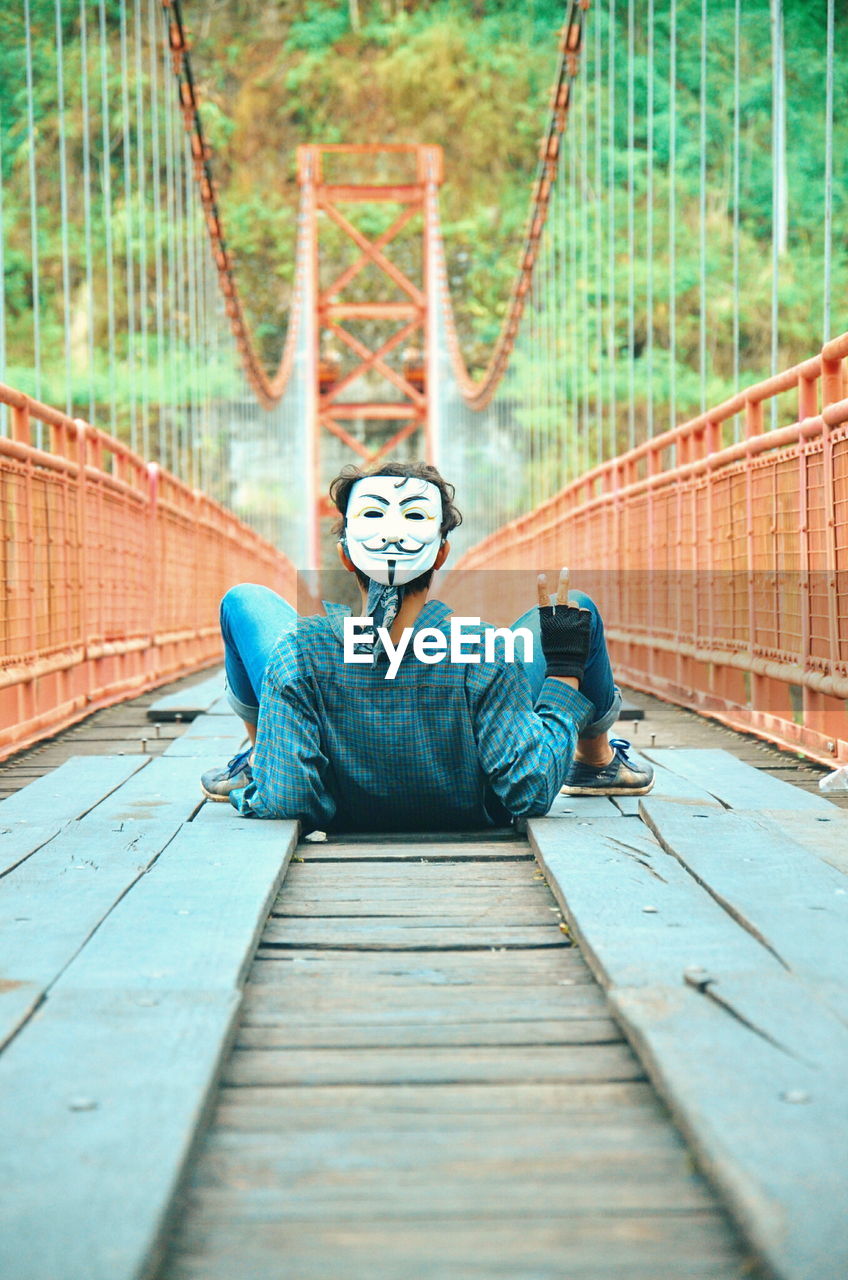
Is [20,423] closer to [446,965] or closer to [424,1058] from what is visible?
[446,965]


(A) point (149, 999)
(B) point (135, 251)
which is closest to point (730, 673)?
(A) point (149, 999)

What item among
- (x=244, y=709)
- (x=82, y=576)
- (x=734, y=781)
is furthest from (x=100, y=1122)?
(x=82, y=576)

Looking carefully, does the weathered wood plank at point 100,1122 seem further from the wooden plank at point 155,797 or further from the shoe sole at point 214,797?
the shoe sole at point 214,797

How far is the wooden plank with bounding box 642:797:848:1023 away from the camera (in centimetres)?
176

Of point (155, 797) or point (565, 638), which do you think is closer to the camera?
point (565, 638)

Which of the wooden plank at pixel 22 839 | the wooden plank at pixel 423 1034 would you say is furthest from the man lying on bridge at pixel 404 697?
the wooden plank at pixel 423 1034

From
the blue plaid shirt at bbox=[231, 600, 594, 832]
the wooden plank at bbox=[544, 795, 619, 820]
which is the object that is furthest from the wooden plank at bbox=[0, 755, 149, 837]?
the wooden plank at bbox=[544, 795, 619, 820]

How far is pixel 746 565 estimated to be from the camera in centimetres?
504

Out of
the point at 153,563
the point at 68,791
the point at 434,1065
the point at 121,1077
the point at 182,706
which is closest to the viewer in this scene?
the point at 121,1077

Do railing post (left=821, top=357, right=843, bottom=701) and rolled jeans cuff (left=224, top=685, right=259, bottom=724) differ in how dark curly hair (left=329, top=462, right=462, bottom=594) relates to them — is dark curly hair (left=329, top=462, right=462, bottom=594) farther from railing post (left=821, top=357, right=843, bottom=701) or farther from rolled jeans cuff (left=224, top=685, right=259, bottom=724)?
railing post (left=821, top=357, right=843, bottom=701)

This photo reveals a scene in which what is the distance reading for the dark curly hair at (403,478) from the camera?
259cm

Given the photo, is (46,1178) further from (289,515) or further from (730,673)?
(289,515)

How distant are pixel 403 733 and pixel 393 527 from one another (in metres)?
0.33

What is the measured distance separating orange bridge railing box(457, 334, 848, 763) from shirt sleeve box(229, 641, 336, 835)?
4.88 ft
